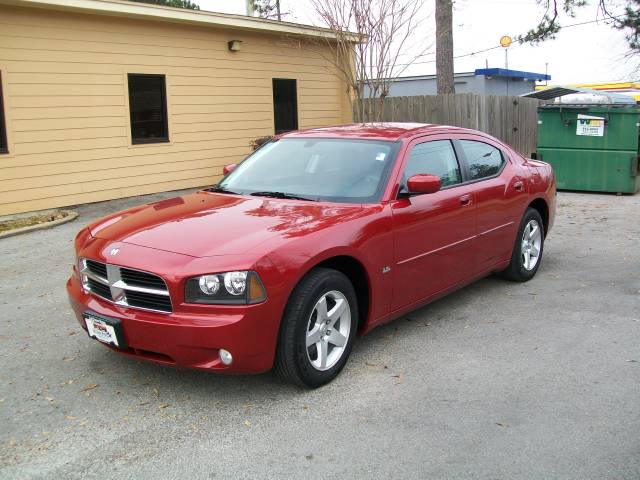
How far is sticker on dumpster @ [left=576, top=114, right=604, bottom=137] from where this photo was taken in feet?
41.1

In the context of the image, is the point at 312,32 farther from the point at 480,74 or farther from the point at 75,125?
the point at 480,74

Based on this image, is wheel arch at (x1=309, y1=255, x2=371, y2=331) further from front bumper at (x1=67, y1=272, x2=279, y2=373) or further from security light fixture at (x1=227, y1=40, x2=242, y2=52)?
security light fixture at (x1=227, y1=40, x2=242, y2=52)

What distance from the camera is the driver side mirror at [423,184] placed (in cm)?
476

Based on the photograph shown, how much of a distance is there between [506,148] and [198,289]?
3.94m

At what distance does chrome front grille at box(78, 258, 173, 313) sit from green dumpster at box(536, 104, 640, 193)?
10761 millimetres

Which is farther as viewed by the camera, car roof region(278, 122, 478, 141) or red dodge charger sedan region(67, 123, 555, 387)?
car roof region(278, 122, 478, 141)

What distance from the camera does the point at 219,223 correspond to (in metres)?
4.30

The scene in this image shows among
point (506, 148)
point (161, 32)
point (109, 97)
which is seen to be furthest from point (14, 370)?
point (161, 32)

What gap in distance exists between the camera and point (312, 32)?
15.5 meters

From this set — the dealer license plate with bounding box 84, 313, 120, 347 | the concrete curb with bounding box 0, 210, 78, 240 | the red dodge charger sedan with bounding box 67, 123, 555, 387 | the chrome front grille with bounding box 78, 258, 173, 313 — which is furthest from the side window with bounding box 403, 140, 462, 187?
the concrete curb with bounding box 0, 210, 78, 240

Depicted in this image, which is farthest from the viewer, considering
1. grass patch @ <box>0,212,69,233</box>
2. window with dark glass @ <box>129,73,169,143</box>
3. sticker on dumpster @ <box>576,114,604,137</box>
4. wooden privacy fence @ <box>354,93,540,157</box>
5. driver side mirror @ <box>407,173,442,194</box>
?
wooden privacy fence @ <box>354,93,540,157</box>

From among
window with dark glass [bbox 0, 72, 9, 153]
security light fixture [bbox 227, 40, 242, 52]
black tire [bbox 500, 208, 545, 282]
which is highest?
security light fixture [bbox 227, 40, 242, 52]

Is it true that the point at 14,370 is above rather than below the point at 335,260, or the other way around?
below

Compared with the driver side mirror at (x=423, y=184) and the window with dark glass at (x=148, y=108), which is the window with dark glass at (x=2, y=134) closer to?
the window with dark glass at (x=148, y=108)
